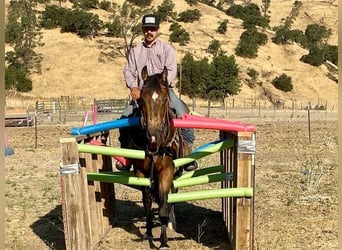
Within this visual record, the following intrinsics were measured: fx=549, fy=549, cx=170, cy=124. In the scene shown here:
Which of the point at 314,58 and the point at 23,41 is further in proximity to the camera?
the point at 314,58

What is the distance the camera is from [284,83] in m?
55.9

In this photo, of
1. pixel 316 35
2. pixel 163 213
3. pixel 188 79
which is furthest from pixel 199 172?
pixel 316 35

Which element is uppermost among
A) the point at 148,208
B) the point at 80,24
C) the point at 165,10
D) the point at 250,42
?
the point at 165,10

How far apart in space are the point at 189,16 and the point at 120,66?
728 inches

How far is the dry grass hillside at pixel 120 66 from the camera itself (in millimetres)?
49875

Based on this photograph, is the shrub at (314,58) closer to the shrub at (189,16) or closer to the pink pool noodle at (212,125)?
the shrub at (189,16)

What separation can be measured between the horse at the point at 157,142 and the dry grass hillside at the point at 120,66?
41.9 meters

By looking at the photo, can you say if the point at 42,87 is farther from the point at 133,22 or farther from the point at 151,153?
the point at 151,153

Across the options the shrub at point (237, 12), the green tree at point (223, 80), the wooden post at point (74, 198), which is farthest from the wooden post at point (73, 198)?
the shrub at point (237, 12)

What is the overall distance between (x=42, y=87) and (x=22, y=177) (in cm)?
3883

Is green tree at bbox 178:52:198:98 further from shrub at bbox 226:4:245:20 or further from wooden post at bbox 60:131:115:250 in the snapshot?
wooden post at bbox 60:131:115:250

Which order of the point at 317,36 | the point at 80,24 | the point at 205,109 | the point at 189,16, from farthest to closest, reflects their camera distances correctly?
1. the point at 317,36
2. the point at 189,16
3. the point at 80,24
4. the point at 205,109

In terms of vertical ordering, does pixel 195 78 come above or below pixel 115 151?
above

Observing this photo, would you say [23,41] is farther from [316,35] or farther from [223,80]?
[316,35]
